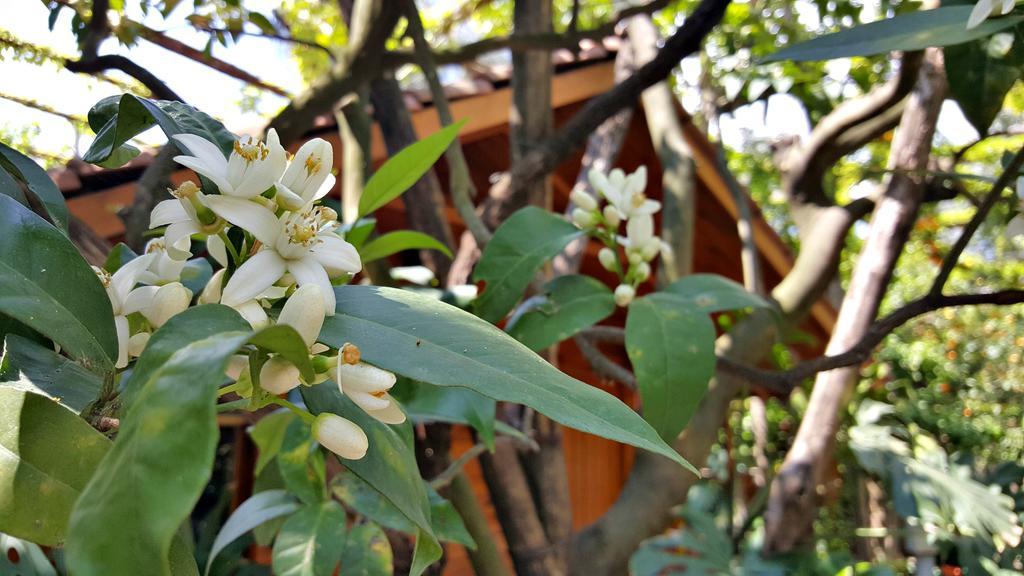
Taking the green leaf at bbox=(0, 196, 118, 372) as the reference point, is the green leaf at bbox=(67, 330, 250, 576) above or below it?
below

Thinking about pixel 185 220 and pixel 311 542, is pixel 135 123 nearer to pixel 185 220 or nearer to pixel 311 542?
pixel 185 220

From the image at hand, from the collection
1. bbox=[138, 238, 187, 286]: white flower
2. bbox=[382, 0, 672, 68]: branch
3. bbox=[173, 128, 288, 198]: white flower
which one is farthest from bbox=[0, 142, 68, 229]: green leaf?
bbox=[382, 0, 672, 68]: branch

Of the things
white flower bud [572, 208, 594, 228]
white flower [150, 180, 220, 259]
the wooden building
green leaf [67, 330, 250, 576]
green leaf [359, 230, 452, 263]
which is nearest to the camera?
green leaf [67, 330, 250, 576]

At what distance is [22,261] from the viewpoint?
1.41 ft

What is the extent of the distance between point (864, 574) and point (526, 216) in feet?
7.22

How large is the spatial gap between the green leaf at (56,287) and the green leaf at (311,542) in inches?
25.3

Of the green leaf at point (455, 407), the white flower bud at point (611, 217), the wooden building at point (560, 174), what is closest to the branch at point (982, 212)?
the white flower bud at point (611, 217)

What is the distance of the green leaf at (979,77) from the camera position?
96 centimetres

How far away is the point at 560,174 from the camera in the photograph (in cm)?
310

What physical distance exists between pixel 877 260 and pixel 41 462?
190cm

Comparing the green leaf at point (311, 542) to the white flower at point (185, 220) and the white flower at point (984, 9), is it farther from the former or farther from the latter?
the white flower at point (984, 9)

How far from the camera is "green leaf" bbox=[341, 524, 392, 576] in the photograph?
1071mm

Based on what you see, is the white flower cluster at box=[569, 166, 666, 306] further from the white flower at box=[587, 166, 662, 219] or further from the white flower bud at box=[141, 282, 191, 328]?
the white flower bud at box=[141, 282, 191, 328]

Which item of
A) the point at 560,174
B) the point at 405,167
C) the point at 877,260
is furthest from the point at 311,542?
the point at 560,174
